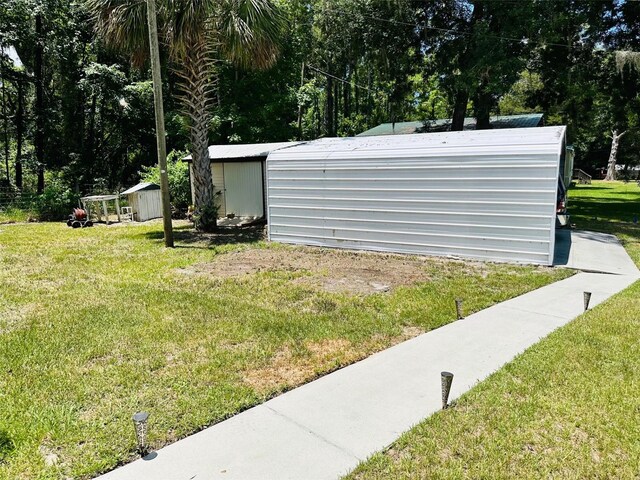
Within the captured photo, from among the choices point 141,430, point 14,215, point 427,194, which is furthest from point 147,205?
point 141,430

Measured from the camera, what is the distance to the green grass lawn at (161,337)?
2.98 meters

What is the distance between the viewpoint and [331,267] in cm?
807

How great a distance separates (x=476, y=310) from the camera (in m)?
5.57

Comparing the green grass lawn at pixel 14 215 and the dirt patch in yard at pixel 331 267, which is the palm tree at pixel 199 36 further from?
the green grass lawn at pixel 14 215

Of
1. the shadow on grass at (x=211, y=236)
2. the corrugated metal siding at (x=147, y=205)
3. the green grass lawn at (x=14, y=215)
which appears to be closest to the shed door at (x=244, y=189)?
the shadow on grass at (x=211, y=236)

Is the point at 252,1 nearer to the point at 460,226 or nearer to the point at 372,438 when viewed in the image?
the point at 460,226

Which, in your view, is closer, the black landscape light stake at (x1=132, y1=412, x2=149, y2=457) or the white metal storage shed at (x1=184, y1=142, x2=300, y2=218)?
the black landscape light stake at (x1=132, y1=412, x2=149, y2=457)

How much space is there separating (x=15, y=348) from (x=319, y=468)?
3522 mm

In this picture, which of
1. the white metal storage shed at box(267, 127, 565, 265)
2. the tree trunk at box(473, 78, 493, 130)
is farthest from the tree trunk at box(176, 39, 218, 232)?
the tree trunk at box(473, 78, 493, 130)

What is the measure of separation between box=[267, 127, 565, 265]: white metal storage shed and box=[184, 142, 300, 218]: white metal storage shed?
9.27 ft

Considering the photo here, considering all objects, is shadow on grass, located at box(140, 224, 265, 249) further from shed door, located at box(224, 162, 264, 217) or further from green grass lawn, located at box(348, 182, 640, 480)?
green grass lawn, located at box(348, 182, 640, 480)

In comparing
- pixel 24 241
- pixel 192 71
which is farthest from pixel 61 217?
pixel 192 71

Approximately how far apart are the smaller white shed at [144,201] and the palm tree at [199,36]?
4.10 metres

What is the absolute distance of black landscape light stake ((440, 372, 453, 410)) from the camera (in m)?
3.06
